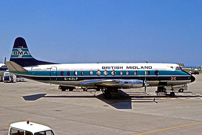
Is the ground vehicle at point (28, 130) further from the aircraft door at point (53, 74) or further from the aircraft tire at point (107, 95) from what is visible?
the aircraft door at point (53, 74)

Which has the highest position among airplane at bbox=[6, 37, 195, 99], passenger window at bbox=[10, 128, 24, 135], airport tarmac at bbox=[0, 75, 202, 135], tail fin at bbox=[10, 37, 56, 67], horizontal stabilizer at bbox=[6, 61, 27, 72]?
tail fin at bbox=[10, 37, 56, 67]

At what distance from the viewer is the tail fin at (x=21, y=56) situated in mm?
31953

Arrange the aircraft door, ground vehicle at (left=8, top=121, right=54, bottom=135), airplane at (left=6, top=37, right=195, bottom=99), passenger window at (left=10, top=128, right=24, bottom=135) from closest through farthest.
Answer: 1. ground vehicle at (left=8, top=121, right=54, bottom=135)
2. passenger window at (left=10, top=128, right=24, bottom=135)
3. airplane at (left=6, top=37, right=195, bottom=99)
4. the aircraft door

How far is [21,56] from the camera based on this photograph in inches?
1261

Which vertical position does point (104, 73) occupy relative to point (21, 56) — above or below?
below

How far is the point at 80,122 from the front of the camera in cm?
1659

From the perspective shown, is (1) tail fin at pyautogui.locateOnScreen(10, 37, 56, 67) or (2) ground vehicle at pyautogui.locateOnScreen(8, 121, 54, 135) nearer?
(2) ground vehicle at pyautogui.locateOnScreen(8, 121, 54, 135)

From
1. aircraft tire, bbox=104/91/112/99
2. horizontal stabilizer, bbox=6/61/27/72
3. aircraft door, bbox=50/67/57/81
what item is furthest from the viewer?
aircraft door, bbox=50/67/57/81

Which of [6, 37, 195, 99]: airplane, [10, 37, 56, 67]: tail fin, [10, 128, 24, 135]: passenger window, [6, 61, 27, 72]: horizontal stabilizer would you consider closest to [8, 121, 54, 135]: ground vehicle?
[10, 128, 24, 135]: passenger window

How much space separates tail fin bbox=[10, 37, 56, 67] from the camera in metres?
32.0

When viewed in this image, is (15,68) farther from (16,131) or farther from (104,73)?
(16,131)

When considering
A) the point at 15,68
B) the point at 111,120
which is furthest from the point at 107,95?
the point at 111,120

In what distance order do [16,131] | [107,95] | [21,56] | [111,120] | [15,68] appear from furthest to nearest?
[21,56] → [15,68] → [107,95] → [111,120] → [16,131]

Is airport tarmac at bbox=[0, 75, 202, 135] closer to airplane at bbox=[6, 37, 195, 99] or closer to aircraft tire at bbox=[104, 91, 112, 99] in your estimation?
aircraft tire at bbox=[104, 91, 112, 99]
